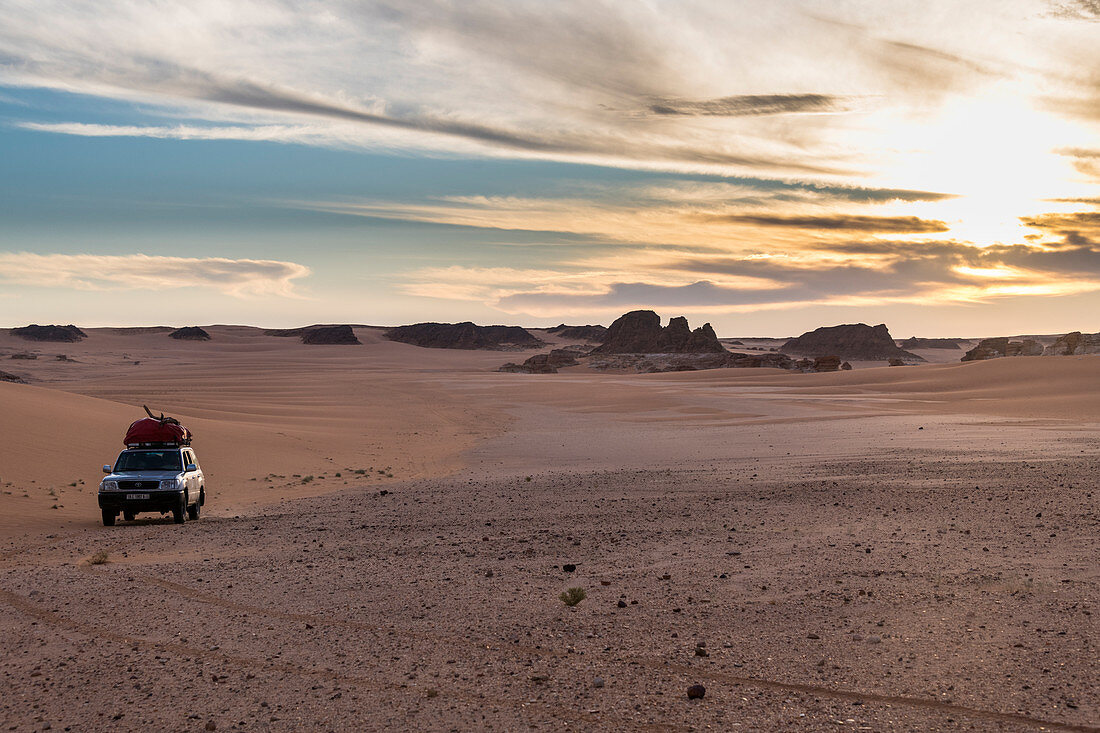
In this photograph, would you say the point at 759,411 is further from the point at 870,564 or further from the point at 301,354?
the point at 301,354

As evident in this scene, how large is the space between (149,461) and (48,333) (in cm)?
17996

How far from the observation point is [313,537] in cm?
1377

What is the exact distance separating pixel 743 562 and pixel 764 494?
5.79 metres

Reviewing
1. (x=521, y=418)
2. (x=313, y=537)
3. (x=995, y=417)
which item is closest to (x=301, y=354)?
(x=521, y=418)

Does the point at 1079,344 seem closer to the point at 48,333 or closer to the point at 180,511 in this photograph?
the point at 180,511

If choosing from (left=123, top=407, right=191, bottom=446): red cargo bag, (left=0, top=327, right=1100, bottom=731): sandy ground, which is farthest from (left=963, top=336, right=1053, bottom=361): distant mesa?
(left=123, top=407, right=191, bottom=446): red cargo bag

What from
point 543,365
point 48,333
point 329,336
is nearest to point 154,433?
point 543,365

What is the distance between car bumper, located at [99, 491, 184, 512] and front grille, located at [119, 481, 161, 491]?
10 centimetres

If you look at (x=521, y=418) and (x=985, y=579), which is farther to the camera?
(x=521, y=418)

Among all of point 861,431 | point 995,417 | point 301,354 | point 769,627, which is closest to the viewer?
point 769,627

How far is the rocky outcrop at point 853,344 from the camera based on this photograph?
478 feet

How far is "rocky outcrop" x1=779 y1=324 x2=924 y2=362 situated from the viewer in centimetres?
14575

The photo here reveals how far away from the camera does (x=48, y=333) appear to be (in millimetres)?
170625

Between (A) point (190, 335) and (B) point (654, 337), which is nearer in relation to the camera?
(B) point (654, 337)
